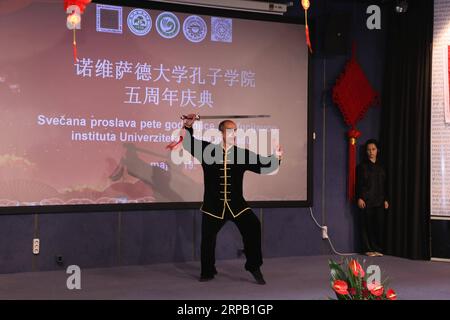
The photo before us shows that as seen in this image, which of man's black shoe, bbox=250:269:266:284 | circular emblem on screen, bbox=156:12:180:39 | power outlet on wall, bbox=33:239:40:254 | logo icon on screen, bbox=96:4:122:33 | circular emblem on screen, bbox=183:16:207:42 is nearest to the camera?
man's black shoe, bbox=250:269:266:284

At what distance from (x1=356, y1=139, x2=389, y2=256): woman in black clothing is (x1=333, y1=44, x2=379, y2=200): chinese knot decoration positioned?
0.11m

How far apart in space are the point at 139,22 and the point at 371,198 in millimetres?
3100

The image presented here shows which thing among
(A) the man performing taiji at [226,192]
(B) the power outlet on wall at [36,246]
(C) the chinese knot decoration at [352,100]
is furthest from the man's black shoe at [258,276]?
(C) the chinese knot decoration at [352,100]

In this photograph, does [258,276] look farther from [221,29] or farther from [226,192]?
[221,29]

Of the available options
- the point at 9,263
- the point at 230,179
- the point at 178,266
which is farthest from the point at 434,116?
the point at 9,263

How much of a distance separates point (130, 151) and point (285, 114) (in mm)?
1760

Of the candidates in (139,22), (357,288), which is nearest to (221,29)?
(139,22)

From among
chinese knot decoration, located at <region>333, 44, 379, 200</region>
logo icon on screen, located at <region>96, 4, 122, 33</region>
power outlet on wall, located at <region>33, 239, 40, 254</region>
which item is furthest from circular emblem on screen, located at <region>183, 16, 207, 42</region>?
power outlet on wall, located at <region>33, 239, 40, 254</region>

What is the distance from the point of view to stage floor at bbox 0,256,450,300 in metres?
5.35

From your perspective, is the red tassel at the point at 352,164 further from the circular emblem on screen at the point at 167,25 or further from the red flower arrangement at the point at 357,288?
the red flower arrangement at the point at 357,288

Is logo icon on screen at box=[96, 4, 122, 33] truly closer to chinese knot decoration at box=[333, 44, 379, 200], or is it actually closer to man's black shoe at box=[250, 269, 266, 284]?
chinese knot decoration at box=[333, 44, 379, 200]

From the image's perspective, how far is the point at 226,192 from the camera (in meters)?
5.86

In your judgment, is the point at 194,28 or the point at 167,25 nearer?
the point at 167,25

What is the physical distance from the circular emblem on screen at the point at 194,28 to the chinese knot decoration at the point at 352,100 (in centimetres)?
163
